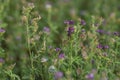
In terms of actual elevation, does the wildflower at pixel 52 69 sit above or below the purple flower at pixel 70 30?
below

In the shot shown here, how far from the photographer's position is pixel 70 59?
2912 millimetres

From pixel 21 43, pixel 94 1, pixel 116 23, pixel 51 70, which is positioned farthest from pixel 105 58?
pixel 94 1

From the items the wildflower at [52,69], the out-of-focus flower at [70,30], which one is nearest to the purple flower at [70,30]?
the out-of-focus flower at [70,30]

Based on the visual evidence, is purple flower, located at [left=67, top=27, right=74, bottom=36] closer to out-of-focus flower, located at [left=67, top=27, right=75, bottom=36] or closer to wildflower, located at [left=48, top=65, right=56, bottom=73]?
out-of-focus flower, located at [left=67, top=27, right=75, bottom=36]

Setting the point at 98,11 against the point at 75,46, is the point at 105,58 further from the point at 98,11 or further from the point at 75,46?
the point at 98,11

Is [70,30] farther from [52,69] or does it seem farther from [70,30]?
[52,69]

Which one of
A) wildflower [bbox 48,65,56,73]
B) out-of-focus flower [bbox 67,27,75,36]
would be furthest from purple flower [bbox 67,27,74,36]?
wildflower [bbox 48,65,56,73]

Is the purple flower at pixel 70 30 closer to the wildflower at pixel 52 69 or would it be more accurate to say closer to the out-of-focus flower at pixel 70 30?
the out-of-focus flower at pixel 70 30

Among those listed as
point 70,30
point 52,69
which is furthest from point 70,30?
point 52,69

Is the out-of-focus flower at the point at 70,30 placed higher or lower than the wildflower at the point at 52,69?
higher

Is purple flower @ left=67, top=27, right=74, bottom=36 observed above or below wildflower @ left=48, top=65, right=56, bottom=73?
above

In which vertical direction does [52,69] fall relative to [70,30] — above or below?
below

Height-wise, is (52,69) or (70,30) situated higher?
(70,30)

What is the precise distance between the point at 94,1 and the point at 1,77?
2.52m
